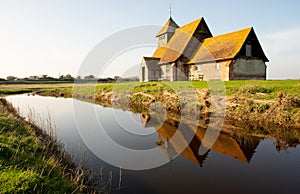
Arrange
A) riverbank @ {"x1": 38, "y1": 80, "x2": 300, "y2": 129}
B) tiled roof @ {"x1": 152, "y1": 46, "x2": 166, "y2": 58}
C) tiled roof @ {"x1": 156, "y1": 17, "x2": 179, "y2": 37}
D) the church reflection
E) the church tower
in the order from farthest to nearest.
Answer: tiled roof @ {"x1": 156, "y1": 17, "x2": 179, "y2": 37} < the church tower < tiled roof @ {"x1": 152, "y1": 46, "x2": 166, "y2": 58} < riverbank @ {"x1": 38, "y1": 80, "x2": 300, "y2": 129} < the church reflection

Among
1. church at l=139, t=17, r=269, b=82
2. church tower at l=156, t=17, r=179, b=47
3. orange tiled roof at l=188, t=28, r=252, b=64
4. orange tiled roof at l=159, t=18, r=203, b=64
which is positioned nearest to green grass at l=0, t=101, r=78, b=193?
church at l=139, t=17, r=269, b=82

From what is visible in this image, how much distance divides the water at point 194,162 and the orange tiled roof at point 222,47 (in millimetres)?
14140

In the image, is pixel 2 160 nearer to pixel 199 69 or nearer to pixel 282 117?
pixel 282 117

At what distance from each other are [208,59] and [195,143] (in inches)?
686

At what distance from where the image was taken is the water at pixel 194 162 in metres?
6.06

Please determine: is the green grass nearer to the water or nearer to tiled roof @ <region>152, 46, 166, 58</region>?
the water

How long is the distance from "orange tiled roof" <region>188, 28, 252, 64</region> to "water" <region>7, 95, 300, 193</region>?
46.4ft

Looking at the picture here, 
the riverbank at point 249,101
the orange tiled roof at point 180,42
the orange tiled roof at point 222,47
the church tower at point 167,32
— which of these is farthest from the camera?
the church tower at point 167,32

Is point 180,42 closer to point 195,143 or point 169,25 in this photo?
point 169,25

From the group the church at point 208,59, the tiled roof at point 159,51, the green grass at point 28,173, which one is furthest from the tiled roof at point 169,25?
the green grass at point 28,173

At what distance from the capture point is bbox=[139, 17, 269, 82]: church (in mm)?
23859

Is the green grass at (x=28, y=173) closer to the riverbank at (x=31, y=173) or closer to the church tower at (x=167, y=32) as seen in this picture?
the riverbank at (x=31, y=173)

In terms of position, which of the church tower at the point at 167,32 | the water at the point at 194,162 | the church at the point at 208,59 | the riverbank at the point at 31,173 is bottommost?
the water at the point at 194,162

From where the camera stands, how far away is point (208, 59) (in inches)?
1004
